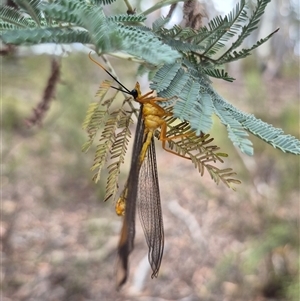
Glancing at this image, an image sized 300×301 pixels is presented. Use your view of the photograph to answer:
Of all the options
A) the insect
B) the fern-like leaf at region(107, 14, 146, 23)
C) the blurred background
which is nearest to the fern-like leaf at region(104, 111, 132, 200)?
the insect

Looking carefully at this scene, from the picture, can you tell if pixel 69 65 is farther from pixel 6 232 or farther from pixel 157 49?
pixel 157 49

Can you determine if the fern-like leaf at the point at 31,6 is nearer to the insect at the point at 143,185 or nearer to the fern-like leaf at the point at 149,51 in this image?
the fern-like leaf at the point at 149,51

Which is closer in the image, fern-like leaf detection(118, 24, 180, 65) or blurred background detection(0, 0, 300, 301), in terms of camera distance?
fern-like leaf detection(118, 24, 180, 65)

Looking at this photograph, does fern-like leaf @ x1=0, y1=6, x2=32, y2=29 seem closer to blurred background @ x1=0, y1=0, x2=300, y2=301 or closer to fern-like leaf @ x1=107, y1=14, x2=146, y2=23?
fern-like leaf @ x1=107, y1=14, x2=146, y2=23

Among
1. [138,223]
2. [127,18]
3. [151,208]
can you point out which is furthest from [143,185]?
[138,223]

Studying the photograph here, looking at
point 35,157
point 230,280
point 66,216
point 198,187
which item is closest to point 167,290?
point 230,280

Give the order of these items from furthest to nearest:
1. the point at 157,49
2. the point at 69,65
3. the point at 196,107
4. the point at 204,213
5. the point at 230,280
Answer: the point at 204,213
the point at 69,65
the point at 230,280
the point at 196,107
the point at 157,49

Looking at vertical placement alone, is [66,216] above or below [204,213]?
below
